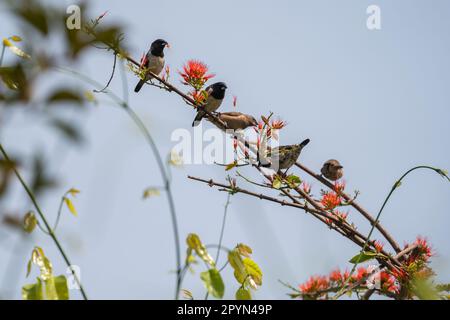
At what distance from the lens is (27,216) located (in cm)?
134

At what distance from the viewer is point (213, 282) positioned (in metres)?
1.45

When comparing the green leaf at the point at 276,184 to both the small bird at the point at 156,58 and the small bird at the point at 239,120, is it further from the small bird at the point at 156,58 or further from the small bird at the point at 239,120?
the small bird at the point at 156,58

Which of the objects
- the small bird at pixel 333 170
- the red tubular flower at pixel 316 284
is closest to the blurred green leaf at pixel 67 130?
the red tubular flower at pixel 316 284

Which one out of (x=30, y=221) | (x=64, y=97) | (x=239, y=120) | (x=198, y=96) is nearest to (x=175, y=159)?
(x=30, y=221)

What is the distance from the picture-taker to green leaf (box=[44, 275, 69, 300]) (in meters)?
1.41

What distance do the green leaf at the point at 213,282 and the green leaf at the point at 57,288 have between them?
13.2 inches

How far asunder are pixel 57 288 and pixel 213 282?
15.1 inches

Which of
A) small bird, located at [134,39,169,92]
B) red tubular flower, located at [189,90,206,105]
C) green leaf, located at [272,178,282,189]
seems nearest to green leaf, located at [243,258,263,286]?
green leaf, located at [272,178,282,189]

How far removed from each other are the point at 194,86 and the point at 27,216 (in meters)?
2.82

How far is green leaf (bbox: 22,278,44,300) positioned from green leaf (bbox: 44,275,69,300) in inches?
0.7

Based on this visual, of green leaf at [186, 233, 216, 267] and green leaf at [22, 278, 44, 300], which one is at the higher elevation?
green leaf at [186, 233, 216, 267]

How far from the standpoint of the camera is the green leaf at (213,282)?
55.9 inches

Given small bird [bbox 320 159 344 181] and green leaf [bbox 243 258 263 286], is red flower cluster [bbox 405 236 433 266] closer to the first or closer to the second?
green leaf [bbox 243 258 263 286]
